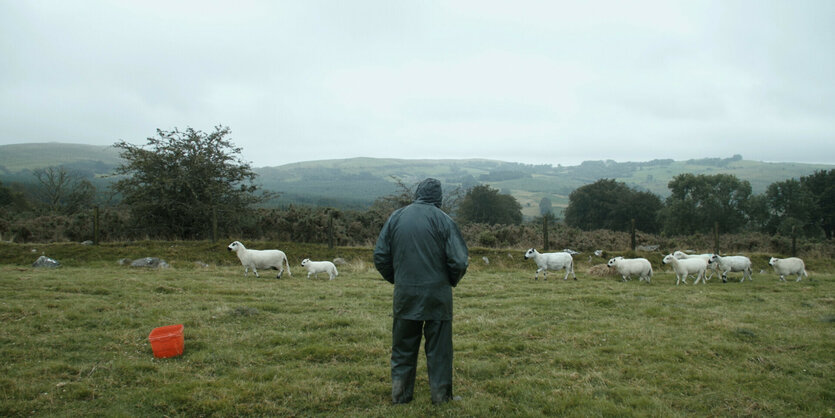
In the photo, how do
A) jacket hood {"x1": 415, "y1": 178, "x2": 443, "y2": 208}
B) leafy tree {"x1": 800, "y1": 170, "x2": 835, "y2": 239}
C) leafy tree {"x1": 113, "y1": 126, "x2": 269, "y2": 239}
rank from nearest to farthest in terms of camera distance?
1. jacket hood {"x1": 415, "y1": 178, "x2": 443, "y2": 208}
2. leafy tree {"x1": 113, "y1": 126, "x2": 269, "y2": 239}
3. leafy tree {"x1": 800, "y1": 170, "x2": 835, "y2": 239}

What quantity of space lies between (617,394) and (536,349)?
78.6 inches

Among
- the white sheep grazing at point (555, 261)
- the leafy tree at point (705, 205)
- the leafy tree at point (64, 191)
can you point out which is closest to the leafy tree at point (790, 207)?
the leafy tree at point (705, 205)

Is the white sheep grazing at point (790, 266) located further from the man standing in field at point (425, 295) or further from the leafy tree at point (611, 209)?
the leafy tree at point (611, 209)

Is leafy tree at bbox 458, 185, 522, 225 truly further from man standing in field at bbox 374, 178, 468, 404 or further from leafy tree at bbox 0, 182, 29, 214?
leafy tree at bbox 0, 182, 29, 214

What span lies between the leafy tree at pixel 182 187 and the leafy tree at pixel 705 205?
48.2 m

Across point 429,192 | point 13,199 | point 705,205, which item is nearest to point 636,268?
point 429,192

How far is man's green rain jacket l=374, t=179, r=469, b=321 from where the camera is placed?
5.23 meters

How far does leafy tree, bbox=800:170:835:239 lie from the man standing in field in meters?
61.9

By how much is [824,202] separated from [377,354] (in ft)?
210

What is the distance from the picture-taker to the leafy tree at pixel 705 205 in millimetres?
52438

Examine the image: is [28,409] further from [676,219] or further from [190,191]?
[676,219]

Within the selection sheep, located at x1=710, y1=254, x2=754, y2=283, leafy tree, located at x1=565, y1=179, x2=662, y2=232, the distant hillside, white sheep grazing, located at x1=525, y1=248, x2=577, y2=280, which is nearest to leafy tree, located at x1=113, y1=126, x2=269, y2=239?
white sheep grazing, located at x1=525, y1=248, x2=577, y2=280

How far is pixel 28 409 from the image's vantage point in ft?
16.2

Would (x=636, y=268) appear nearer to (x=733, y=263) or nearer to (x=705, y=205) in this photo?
(x=733, y=263)
